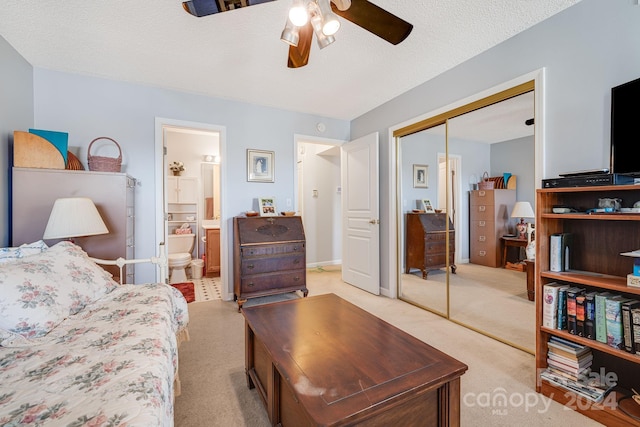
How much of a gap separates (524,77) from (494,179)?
3.00 feet

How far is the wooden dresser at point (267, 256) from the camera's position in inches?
124

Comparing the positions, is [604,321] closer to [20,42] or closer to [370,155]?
[370,155]

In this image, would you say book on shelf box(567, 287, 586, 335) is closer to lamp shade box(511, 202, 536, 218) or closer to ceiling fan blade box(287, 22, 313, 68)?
lamp shade box(511, 202, 536, 218)

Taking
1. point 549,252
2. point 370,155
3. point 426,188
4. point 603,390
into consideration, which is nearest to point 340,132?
point 370,155

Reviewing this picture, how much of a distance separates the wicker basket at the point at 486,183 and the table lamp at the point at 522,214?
1.12 feet

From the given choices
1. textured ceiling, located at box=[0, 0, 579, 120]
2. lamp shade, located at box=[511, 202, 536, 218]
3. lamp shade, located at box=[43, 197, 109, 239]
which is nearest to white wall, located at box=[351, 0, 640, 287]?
textured ceiling, located at box=[0, 0, 579, 120]

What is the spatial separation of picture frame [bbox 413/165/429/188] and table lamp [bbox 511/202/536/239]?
39.8 inches

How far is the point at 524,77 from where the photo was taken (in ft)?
7.00

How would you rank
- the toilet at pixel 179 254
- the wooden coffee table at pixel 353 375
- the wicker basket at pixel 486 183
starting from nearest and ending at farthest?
the wooden coffee table at pixel 353 375 < the wicker basket at pixel 486 183 < the toilet at pixel 179 254

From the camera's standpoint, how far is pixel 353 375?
1093 millimetres

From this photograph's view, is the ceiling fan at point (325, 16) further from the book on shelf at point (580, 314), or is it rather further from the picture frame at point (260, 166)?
the picture frame at point (260, 166)

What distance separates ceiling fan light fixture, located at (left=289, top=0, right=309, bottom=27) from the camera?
136cm

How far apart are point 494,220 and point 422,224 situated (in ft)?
2.79

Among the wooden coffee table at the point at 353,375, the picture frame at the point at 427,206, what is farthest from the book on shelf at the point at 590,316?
the picture frame at the point at 427,206
